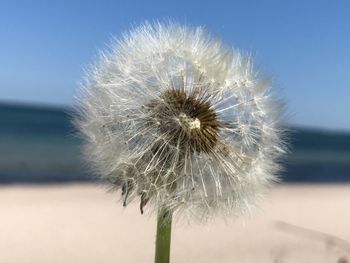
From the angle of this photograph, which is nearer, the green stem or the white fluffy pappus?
the green stem

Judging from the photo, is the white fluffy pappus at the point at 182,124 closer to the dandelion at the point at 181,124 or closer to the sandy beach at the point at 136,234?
the dandelion at the point at 181,124

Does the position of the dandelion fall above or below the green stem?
above

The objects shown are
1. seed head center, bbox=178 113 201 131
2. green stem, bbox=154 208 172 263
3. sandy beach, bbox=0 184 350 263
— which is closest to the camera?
green stem, bbox=154 208 172 263

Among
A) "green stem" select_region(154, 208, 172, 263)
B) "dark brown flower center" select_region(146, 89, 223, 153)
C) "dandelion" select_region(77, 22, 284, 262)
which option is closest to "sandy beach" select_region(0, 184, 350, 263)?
"dandelion" select_region(77, 22, 284, 262)

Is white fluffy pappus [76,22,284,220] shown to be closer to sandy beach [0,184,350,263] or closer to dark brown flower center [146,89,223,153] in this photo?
dark brown flower center [146,89,223,153]

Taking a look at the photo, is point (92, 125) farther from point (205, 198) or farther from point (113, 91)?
point (205, 198)

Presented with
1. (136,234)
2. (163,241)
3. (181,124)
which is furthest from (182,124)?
(136,234)

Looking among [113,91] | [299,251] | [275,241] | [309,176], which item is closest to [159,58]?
[113,91]

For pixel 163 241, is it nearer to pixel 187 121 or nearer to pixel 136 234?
pixel 187 121
